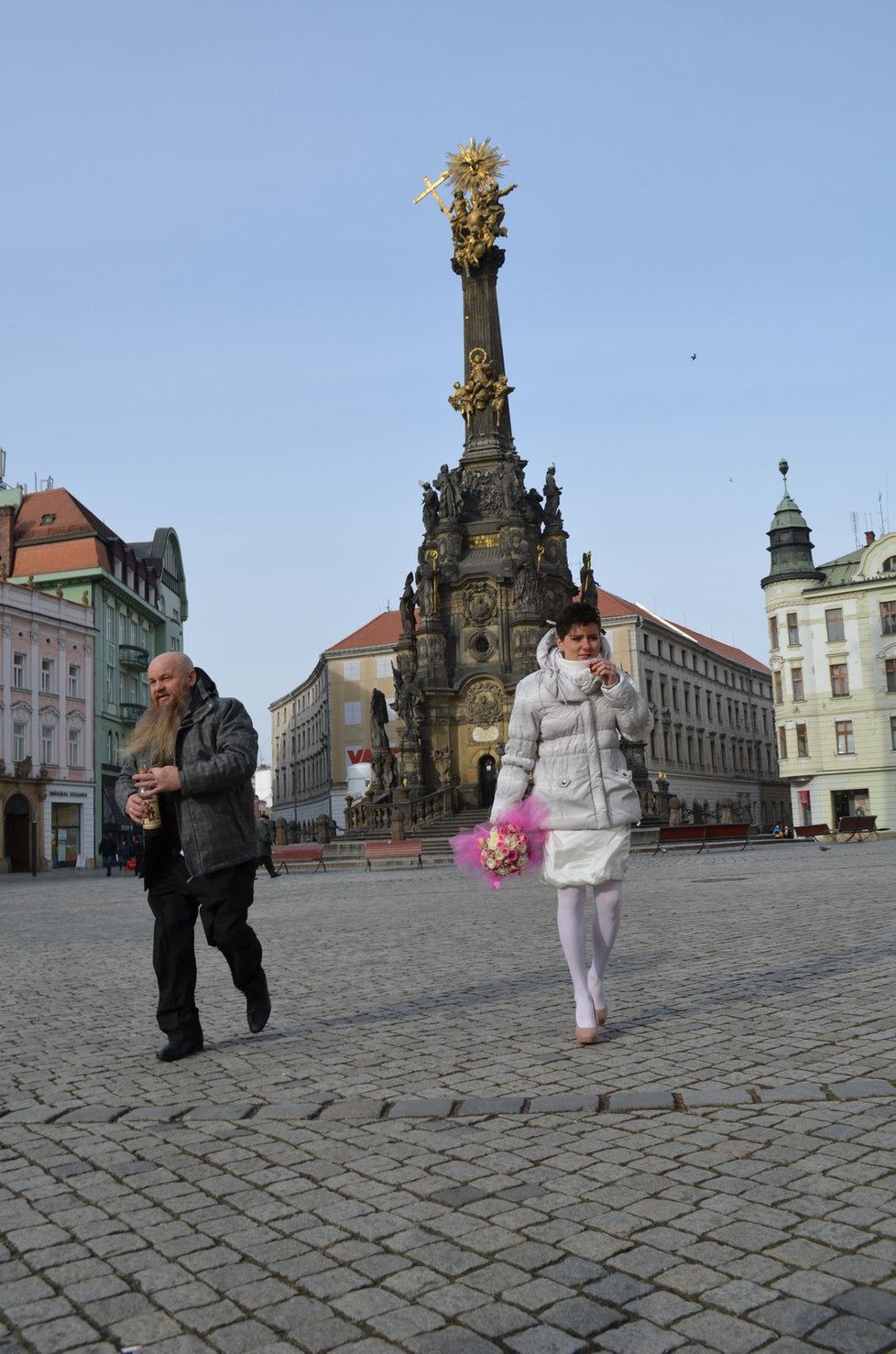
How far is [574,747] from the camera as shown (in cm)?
625

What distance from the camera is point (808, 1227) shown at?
3340 mm

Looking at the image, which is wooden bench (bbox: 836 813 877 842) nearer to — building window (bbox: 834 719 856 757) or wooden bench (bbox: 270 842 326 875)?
wooden bench (bbox: 270 842 326 875)

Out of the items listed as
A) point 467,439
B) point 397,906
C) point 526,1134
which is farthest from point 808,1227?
point 467,439

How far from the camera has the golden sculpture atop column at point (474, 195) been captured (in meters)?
43.9

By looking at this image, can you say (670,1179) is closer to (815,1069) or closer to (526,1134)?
(526,1134)

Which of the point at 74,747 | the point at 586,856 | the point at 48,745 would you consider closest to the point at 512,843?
the point at 586,856

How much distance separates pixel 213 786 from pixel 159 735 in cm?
49

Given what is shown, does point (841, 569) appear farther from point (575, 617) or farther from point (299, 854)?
point (575, 617)

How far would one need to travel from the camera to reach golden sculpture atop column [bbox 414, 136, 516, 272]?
144 feet

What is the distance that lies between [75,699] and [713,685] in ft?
155

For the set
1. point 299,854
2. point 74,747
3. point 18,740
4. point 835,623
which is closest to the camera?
point 299,854

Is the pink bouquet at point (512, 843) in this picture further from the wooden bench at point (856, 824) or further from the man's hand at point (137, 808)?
the wooden bench at point (856, 824)

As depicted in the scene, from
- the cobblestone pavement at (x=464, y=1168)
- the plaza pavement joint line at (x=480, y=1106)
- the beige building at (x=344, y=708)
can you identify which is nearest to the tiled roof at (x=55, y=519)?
the beige building at (x=344, y=708)

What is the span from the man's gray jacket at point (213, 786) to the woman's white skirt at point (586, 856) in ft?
5.22
